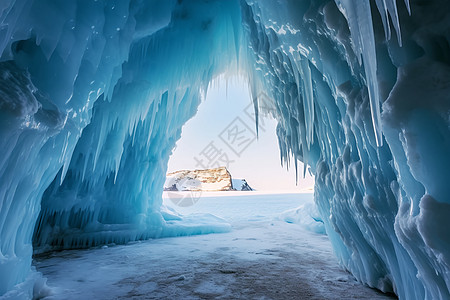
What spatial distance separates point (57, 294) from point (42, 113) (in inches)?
68.7

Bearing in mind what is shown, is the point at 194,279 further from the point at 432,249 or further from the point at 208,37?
the point at 208,37

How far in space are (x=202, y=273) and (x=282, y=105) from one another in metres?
3.00

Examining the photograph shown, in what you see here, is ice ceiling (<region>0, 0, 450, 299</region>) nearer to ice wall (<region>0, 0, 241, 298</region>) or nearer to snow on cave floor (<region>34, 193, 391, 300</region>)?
ice wall (<region>0, 0, 241, 298</region>)

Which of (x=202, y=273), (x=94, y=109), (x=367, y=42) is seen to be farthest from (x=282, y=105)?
(x=94, y=109)

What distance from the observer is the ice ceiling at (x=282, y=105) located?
1.30 metres

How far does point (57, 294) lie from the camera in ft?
7.84

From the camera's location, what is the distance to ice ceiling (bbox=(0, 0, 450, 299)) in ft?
4.28

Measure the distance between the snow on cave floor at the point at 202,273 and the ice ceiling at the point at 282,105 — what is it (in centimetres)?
39

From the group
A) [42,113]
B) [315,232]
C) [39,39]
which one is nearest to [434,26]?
[39,39]

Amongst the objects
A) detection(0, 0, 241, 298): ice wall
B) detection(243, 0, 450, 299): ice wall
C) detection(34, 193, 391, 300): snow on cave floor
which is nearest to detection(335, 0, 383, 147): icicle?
detection(243, 0, 450, 299): ice wall

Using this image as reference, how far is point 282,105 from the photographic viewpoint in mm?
4398

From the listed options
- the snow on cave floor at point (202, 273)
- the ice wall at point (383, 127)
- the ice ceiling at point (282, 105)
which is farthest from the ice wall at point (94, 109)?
the ice wall at point (383, 127)

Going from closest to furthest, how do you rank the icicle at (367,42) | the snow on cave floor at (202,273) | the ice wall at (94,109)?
1. the icicle at (367,42)
2. the ice wall at (94,109)
3. the snow on cave floor at (202,273)

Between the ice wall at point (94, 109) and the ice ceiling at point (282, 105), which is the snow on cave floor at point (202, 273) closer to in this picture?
the ice ceiling at point (282, 105)
